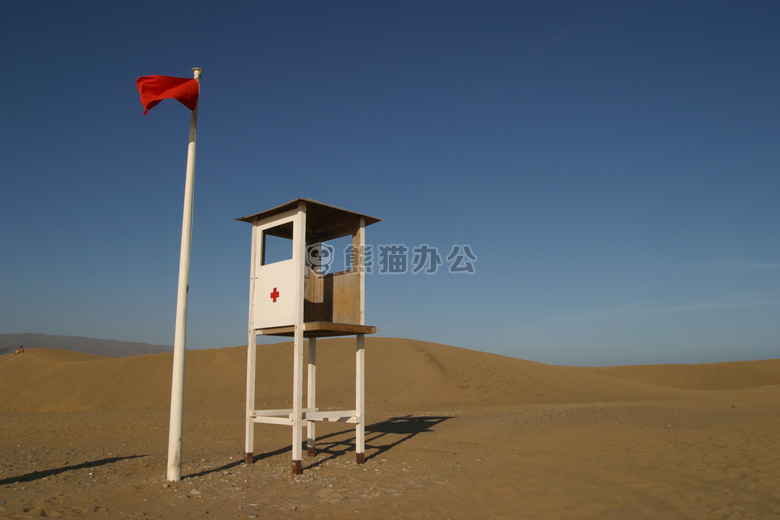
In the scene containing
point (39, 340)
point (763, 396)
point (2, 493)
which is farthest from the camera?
point (39, 340)

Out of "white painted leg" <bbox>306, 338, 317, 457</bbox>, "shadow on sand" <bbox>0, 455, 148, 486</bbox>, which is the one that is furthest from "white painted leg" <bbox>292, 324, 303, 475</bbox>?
"shadow on sand" <bbox>0, 455, 148, 486</bbox>

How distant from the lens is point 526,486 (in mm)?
8234

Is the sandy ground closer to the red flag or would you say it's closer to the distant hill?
the red flag

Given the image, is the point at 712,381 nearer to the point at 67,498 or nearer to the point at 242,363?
the point at 242,363

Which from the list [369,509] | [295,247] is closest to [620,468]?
[369,509]

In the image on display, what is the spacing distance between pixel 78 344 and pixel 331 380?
155 m

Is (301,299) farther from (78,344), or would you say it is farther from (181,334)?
(78,344)

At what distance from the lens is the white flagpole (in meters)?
8.09

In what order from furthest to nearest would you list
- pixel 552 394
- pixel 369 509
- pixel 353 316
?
pixel 552 394 < pixel 353 316 < pixel 369 509

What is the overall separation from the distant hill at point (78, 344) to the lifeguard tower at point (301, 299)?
491ft

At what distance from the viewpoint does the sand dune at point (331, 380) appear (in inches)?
1096

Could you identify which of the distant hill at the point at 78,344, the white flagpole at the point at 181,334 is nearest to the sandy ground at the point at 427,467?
the white flagpole at the point at 181,334

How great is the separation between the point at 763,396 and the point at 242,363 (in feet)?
90.5

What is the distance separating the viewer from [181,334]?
324 inches
